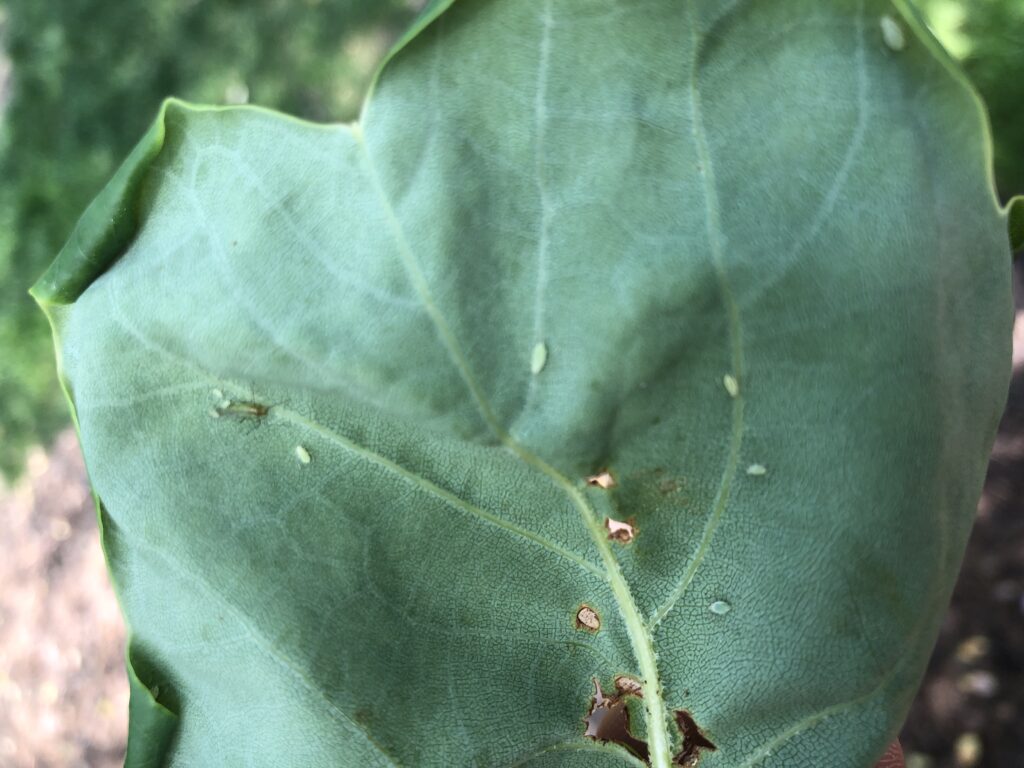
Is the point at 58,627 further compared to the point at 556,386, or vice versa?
the point at 58,627

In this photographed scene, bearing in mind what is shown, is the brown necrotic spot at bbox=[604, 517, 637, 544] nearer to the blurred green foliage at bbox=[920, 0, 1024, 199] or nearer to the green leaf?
the green leaf

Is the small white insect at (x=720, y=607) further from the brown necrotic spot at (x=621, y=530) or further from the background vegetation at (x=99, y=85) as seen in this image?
the background vegetation at (x=99, y=85)

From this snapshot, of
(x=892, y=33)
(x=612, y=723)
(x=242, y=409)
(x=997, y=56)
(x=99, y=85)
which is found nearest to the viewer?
(x=892, y=33)

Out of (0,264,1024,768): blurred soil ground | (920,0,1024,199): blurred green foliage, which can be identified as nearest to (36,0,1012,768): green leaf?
(920,0,1024,199): blurred green foliage

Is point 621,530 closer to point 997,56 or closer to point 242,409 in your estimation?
point 242,409

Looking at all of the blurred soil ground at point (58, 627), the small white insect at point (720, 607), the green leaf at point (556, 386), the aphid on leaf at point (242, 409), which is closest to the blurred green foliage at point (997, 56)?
the blurred soil ground at point (58, 627)

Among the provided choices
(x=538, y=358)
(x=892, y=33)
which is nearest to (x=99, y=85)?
(x=538, y=358)

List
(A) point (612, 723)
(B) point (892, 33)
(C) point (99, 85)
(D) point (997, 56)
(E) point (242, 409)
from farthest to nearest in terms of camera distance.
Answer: (C) point (99, 85) → (D) point (997, 56) → (A) point (612, 723) → (E) point (242, 409) → (B) point (892, 33)
